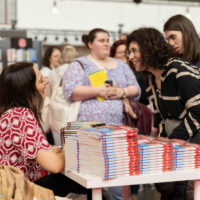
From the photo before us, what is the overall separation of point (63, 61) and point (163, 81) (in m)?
2.23

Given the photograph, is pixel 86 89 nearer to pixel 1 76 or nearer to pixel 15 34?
pixel 1 76

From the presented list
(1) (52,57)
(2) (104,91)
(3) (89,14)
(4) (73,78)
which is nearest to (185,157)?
(2) (104,91)

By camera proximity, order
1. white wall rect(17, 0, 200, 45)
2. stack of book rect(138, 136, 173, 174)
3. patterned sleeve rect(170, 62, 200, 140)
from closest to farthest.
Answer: stack of book rect(138, 136, 173, 174), patterned sleeve rect(170, 62, 200, 140), white wall rect(17, 0, 200, 45)

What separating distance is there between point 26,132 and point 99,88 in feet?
4.02

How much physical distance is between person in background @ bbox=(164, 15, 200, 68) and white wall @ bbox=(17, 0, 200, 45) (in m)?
11.2

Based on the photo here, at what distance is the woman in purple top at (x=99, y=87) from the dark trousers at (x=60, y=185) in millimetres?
850

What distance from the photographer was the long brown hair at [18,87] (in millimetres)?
2109

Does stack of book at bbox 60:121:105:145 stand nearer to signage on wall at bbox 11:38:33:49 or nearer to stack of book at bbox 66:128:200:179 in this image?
stack of book at bbox 66:128:200:179

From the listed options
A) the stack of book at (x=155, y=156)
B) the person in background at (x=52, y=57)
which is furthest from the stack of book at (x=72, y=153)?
the person in background at (x=52, y=57)

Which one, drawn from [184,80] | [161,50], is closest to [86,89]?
[161,50]

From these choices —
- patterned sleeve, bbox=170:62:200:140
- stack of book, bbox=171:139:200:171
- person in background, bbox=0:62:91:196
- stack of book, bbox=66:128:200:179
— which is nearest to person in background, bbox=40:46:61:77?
person in background, bbox=0:62:91:196

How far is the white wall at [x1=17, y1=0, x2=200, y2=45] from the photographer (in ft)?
44.4

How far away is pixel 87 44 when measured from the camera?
11.4 feet

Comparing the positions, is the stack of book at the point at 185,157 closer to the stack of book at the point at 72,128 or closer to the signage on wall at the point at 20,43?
the stack of book at the point at 72,128
